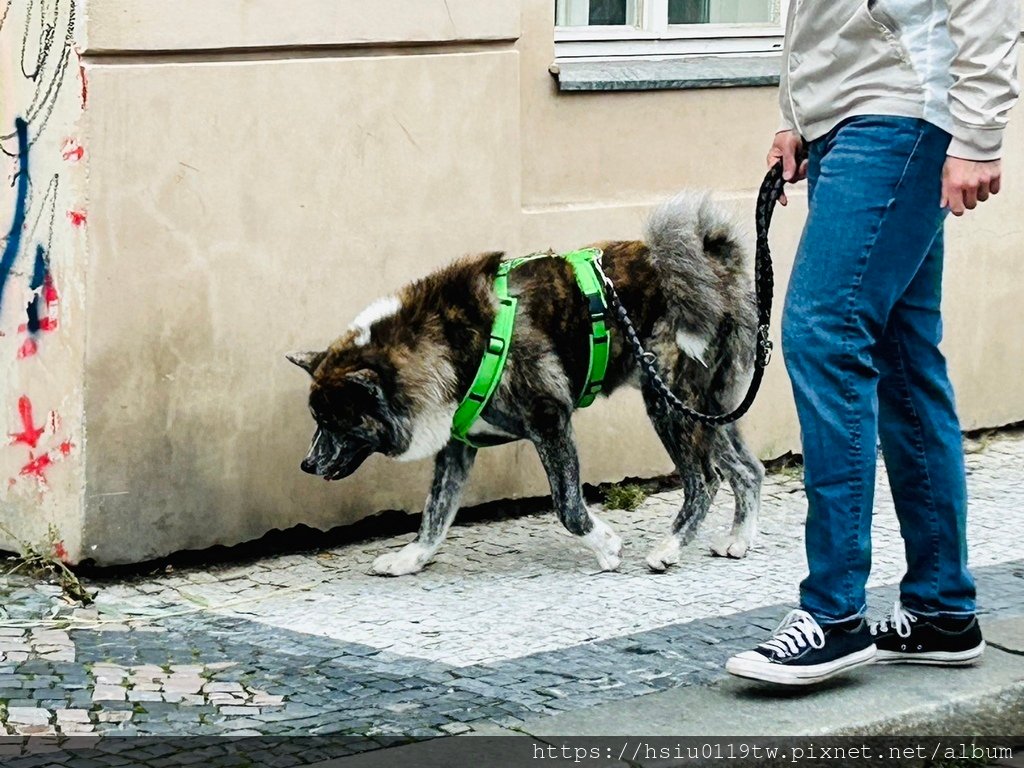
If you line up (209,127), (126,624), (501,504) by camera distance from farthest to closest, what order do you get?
(501,504)
(209,127)
(126,624)

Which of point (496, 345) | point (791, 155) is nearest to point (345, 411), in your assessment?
point (496, 345)

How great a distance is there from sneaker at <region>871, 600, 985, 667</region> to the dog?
144cm

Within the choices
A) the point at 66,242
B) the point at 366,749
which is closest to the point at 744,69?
the point at 66,242

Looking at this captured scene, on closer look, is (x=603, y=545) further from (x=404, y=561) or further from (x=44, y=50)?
(x=44, y=50)

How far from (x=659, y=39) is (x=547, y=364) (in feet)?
6.74

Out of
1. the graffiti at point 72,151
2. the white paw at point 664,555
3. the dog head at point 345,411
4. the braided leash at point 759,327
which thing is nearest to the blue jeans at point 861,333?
the braided leash at point 759,327

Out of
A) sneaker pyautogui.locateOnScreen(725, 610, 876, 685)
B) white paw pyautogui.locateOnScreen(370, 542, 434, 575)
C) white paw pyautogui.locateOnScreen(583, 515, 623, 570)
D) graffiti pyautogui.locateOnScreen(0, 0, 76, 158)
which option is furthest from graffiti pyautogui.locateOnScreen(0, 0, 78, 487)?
sneaker pyautogui.locateOnScreen(725, 610, 876, 685)

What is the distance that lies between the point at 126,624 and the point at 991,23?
2.99 metres

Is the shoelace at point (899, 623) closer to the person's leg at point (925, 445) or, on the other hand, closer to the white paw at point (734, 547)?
the person's leg at point (925, 445)

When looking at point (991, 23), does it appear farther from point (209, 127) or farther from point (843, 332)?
point (209, 127)

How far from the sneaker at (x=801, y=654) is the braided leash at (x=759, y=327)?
0.95m

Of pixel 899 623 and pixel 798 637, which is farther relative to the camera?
pixel 899 623

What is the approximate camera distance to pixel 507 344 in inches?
235

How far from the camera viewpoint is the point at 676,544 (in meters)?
6.28
